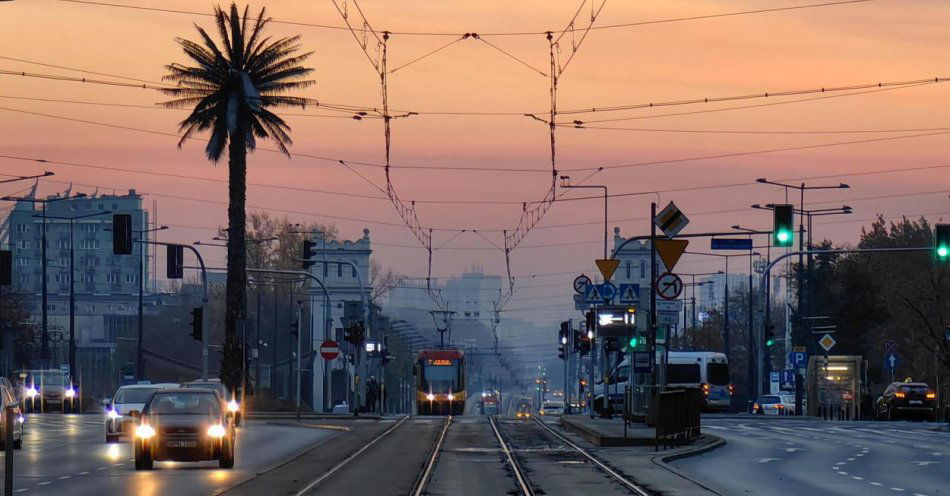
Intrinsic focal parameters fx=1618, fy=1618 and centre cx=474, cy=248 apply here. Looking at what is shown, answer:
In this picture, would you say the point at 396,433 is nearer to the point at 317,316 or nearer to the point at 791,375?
the point at 791,375

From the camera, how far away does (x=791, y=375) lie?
296 feet

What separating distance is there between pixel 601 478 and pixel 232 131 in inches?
1248

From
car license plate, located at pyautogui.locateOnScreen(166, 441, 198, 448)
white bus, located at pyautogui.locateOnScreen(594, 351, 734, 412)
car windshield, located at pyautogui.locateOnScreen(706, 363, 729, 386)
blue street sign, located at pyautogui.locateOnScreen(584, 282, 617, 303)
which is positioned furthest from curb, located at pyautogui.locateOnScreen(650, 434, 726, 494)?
car windshield, located at pyautogui.locateOnScreen(706, 363, 729, 386)

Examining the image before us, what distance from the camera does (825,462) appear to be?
33875 millimetres

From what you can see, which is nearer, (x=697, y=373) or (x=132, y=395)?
(x=132, y=395)

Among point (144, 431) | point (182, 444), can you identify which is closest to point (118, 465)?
point (144, 431)

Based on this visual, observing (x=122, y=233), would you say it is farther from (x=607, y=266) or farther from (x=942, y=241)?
(x=942, y=241)

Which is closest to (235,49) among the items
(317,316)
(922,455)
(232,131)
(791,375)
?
(232,131)

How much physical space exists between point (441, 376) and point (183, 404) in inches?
2011

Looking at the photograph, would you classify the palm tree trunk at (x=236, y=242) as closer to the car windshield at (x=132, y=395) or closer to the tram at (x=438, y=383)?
the car windshield at (x=132, y=395)

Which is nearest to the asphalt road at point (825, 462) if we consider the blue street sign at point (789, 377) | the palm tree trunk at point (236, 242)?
the palm tree trunk at point (236, 242)

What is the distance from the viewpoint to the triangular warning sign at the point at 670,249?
115ft

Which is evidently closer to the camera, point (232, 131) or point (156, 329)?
point (232, 131)

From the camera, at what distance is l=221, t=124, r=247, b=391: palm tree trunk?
57.7 metres
